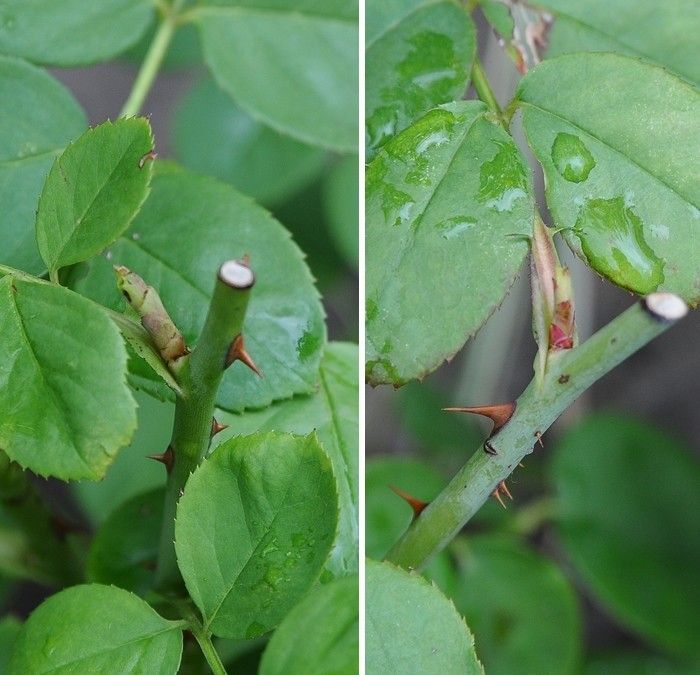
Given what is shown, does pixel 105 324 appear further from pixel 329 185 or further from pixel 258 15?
pixel 329 185

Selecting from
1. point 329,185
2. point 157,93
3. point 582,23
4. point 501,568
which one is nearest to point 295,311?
point 582,23

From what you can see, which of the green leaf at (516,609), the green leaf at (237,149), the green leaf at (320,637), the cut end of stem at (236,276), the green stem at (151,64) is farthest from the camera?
the green leaf at (237,149)

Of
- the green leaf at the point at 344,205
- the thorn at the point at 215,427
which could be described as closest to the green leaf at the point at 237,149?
the green leaf at the point at 344,205

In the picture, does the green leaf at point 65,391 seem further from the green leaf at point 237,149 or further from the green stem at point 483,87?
the green leaf at point 237,149

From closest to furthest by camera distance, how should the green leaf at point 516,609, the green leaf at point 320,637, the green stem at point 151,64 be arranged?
the green leaf at point 320,637, the green stem at point 151,64, the green leaf at point 516,609

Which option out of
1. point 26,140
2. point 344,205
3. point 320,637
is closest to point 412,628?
point 320,637

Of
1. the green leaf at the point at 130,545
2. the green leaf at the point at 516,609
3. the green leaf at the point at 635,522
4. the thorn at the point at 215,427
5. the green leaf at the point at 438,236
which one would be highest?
the green leaf at the point at 438,236

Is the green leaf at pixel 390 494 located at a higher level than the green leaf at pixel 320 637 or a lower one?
lower
